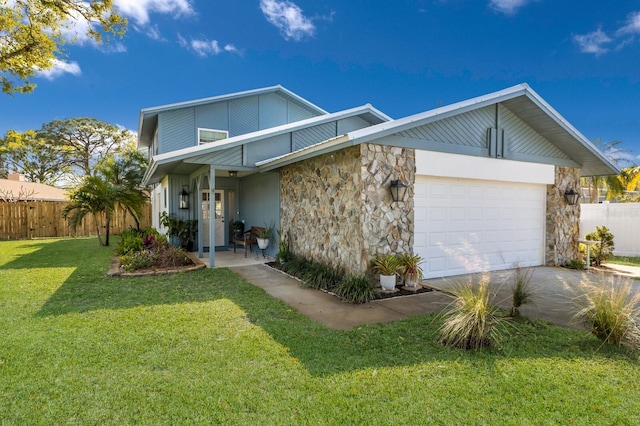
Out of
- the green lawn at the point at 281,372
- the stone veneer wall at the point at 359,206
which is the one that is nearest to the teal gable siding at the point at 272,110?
the stone veneer wall at the point at 359,206

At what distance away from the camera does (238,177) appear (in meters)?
12.5

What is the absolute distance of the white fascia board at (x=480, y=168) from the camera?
7.05m

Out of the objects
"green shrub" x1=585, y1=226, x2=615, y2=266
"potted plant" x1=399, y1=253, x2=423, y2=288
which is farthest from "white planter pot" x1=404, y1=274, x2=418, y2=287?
"green shrub" x1=585, y1=226, x2=615, y2=266

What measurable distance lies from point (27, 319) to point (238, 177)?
8401 mm

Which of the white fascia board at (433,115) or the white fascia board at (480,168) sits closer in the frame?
the white fascia board at (433,115)

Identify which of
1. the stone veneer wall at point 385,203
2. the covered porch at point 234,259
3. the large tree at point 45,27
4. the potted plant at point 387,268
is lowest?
the covered porch at point 234,259

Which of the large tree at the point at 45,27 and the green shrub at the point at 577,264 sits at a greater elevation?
the large tree at the point at 45,27

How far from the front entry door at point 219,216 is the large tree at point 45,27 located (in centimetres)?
562

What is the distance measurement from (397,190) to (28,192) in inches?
901

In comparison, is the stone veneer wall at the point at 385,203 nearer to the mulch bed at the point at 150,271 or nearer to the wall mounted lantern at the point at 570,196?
the mulch bed at the point at 150,271

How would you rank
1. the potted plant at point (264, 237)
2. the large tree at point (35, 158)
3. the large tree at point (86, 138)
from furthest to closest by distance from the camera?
the large tree at point (86, 138) < the large tree at point (35, 158) < the potted plant at point (264, 237)

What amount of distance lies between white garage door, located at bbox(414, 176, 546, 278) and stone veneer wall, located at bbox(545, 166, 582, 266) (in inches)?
7.1

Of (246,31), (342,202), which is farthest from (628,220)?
(246,31)

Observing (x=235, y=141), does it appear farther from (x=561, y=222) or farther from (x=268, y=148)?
(x=561, y=222)
